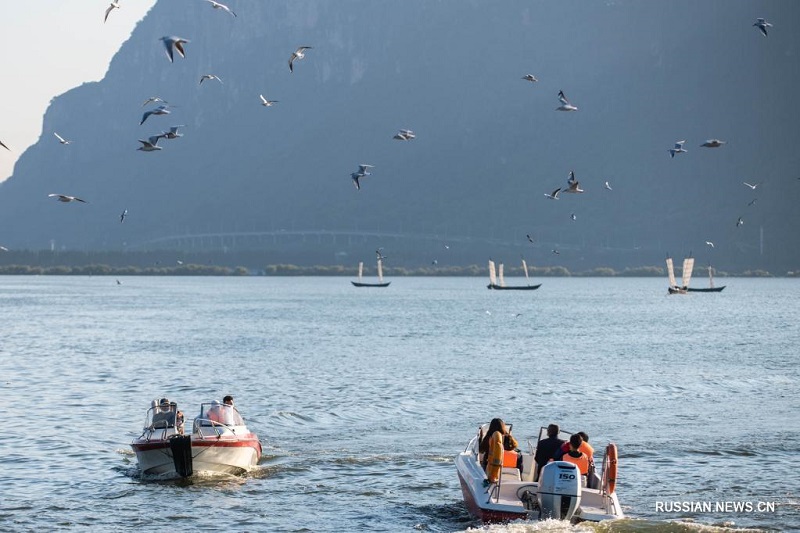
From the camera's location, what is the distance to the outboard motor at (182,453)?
35094mm

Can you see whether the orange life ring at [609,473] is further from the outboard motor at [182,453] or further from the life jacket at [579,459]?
the outboard motor at [182,453]

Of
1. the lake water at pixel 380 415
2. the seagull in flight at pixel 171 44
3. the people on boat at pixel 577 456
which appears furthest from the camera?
the seagull in flight at pixel 171 44

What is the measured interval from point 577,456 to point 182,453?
1259 centimetres

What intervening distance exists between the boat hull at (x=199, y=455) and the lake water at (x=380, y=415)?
0.47m

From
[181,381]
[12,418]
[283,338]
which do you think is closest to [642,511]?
[12,418]

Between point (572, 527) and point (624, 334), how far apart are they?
87554 mm

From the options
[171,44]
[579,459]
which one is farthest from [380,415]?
[579,459]

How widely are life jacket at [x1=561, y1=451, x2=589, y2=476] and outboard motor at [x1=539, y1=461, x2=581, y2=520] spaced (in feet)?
2.98

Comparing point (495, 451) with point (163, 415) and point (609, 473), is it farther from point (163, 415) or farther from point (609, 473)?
point (163, 415)

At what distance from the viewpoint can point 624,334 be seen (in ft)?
371

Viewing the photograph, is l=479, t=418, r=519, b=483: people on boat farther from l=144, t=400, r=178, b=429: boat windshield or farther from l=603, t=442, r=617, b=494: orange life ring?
l=144, t=400, r=178, b=429: boat windshield

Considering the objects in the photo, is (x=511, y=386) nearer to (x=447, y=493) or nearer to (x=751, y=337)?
(x=447, y=493)

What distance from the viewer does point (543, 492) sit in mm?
27516

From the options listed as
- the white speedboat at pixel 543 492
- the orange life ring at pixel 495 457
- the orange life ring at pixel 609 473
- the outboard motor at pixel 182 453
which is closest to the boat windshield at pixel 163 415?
the outboard motor at pixel 182 453
